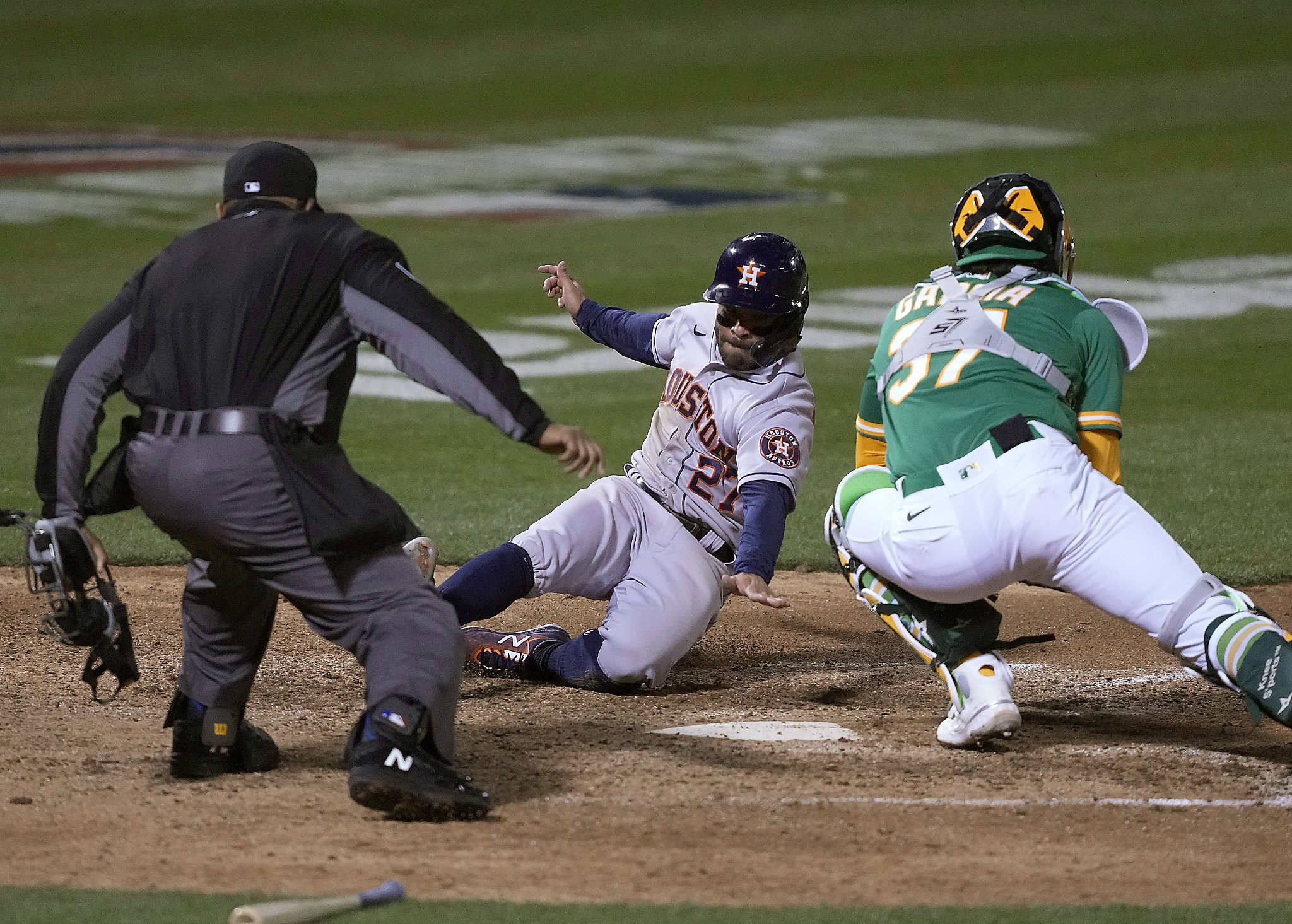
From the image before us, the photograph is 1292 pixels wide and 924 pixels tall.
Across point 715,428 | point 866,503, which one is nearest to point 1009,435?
point 866,503

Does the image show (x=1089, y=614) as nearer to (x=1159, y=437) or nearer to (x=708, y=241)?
(x=1159, y=437)

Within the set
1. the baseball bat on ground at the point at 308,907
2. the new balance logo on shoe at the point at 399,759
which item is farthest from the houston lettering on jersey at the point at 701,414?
the baseball bat on ground at the point at 308,907

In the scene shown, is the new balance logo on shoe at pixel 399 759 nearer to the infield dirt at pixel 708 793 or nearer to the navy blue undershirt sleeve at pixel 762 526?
the infield dirt at pixel 708 793

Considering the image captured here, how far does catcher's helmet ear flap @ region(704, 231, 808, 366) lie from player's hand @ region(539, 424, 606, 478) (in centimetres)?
160

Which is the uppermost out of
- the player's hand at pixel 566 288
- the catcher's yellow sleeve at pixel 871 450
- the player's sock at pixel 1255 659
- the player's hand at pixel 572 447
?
the player's hand at pixel 566 288

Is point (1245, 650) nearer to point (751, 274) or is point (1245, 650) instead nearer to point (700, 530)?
point (751, 274)

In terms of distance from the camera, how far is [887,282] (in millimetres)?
14945

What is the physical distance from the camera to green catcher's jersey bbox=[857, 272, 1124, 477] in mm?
4980

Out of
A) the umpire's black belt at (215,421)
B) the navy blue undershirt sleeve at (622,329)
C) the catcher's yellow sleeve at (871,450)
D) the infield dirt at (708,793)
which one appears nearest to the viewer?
the infield dirt at (708,793)

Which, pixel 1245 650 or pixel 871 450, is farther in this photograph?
pixel 871 450

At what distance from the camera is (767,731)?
5531 millimetres

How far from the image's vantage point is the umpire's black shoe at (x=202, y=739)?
4914 mm

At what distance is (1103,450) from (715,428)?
5.01 ft

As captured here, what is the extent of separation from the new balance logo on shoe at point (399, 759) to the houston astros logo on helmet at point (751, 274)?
2237 mm
